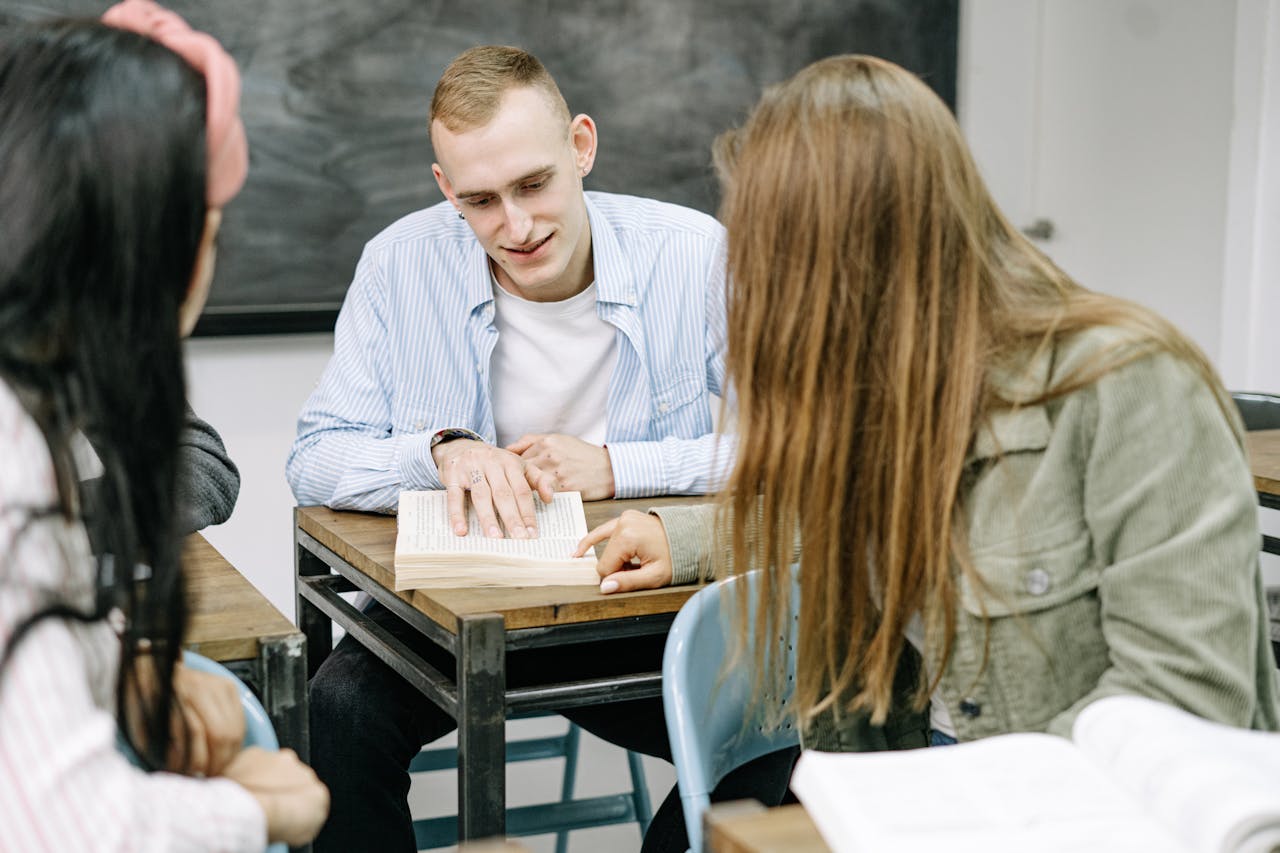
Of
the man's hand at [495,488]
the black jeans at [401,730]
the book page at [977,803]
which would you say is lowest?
the black jeans at [401,730]

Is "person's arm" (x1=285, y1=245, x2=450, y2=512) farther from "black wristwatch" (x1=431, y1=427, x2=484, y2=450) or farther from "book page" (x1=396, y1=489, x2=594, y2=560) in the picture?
"book page" (x1=396, y1=489, x2=594, y2=560)

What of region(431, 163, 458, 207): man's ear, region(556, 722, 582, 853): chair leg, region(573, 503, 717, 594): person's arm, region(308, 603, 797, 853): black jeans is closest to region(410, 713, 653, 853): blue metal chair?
region(556, 722, 582, 853): chair leg

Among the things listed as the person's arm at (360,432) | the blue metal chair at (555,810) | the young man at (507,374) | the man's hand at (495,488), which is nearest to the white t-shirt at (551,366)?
the young man at (507,374)

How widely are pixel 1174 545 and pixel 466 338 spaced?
53.7 inches

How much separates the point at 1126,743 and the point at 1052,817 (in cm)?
10

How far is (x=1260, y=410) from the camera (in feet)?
8.41

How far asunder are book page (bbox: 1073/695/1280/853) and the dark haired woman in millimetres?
549

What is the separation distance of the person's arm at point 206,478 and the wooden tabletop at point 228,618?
0.47 ft

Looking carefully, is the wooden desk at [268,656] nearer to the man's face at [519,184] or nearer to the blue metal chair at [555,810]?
the blue metal chair at [555,810]

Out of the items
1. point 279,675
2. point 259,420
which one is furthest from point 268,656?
point 259,420

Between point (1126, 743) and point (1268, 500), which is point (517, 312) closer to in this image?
point (1268, 500)

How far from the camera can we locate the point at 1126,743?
0.85 meters

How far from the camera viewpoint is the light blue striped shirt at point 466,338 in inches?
85.4

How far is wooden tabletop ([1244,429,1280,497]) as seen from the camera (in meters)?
2.04
